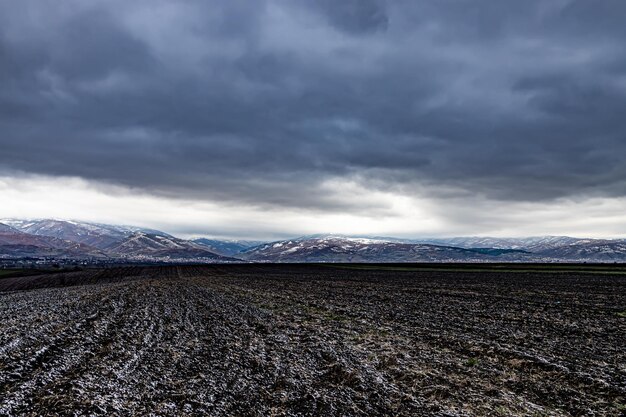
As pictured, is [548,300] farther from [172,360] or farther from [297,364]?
[172,360]

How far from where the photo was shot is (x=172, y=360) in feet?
61.3

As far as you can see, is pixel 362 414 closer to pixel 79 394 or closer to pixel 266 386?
pixel 266 386

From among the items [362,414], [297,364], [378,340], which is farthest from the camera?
[378,340]

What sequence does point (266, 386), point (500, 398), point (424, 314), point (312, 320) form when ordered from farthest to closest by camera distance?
point (424, 314) → point (312, 320) → point (266, 386) → point (500, 398)

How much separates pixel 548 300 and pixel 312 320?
2787cm

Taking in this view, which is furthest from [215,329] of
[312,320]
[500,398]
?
[500,398]

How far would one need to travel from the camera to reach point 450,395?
14047 mm

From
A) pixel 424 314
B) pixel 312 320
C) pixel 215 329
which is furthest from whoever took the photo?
pixel 424 314

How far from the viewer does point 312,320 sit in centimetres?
3034

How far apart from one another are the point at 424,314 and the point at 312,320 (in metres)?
9.30

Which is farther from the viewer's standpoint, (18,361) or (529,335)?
(529,335)

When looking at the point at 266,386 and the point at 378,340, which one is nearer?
the point at 266,386

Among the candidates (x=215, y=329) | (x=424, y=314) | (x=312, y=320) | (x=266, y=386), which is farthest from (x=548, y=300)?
(x=266, y=386)

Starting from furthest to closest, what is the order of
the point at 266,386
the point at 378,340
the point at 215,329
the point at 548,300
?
1. the point at 548,300
2. the point at 215,329
3. the point at 378,340
4. the point at 266,386
